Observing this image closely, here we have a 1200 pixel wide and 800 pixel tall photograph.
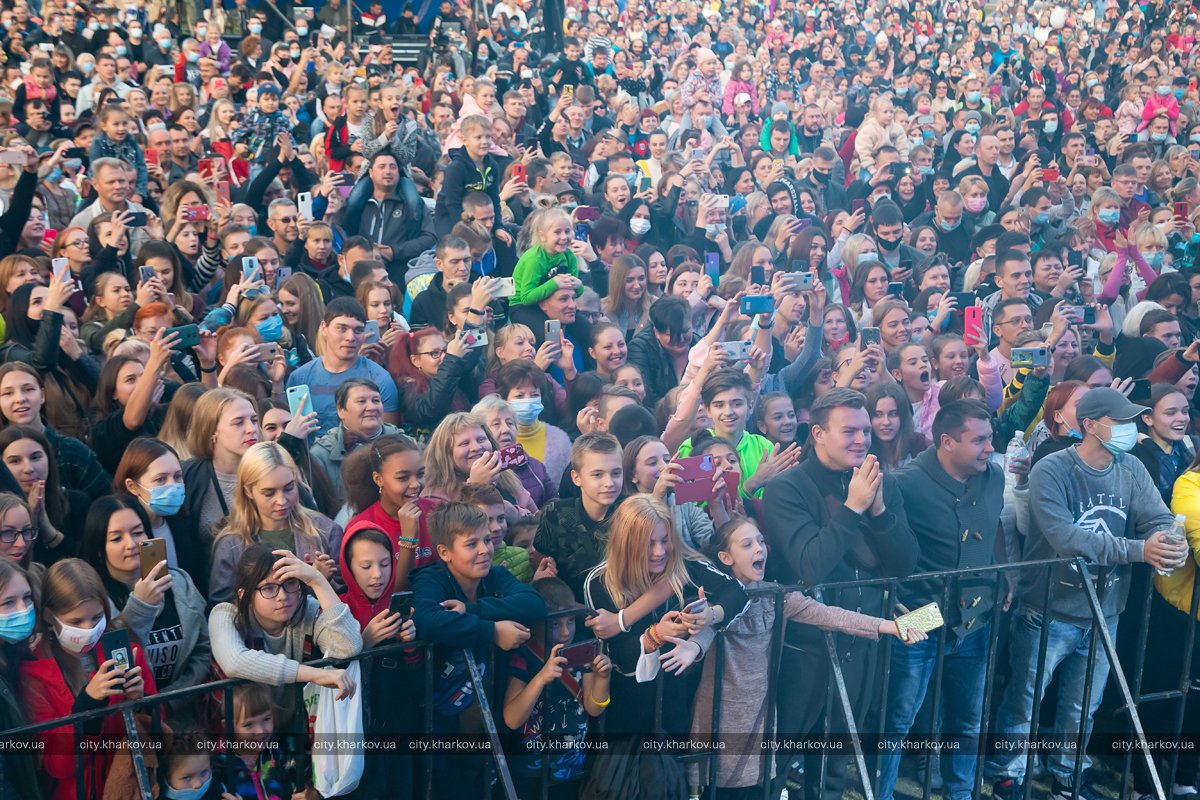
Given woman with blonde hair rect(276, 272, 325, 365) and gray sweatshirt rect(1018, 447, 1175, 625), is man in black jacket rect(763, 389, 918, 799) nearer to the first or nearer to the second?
gray sweatshirt rect(1018, 447, 1175, 625)

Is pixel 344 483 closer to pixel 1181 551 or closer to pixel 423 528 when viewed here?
pixel 423 528

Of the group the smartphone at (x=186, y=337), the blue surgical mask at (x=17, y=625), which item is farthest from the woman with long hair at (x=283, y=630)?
the smartphone at (x=186, y=337)

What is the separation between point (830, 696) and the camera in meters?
4.96

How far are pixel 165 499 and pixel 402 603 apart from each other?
3.92 feet

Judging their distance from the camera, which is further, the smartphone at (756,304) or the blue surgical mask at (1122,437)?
the smartphone at (756,304)

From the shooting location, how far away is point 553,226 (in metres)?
7.66

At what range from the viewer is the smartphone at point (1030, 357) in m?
6.80

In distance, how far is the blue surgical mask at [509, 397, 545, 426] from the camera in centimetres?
614

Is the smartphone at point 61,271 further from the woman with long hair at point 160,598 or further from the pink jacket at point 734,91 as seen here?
the pink jacket at point 734,91

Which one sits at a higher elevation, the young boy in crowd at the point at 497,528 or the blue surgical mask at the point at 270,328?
the blue surgical mask at the point at 270,328

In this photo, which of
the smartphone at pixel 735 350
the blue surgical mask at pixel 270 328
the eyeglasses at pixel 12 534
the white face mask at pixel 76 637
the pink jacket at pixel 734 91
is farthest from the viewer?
the pink jacket at pixel 734 91

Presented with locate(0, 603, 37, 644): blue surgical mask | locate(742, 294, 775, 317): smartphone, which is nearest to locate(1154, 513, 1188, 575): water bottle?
locate(742, 294, 775, 317): smartphone

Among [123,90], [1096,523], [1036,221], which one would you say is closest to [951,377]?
[1096,523]

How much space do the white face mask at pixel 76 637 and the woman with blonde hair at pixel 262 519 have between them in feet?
1.92
